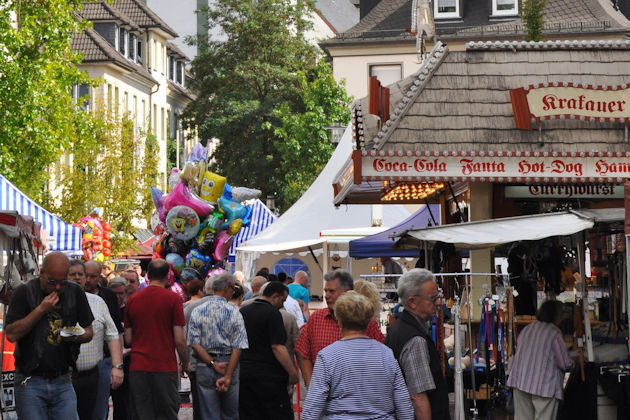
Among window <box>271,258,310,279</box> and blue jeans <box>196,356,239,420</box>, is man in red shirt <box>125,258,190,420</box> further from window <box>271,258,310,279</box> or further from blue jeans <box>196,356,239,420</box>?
window <box>271,258,310,279</box>

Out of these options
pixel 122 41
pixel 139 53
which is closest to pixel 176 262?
pixel 122 41

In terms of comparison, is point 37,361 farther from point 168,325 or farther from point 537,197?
point 537,197

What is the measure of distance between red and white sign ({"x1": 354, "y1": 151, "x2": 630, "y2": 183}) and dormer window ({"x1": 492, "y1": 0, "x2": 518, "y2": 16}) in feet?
125

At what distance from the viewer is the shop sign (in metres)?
17.4

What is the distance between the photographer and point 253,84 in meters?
63.2

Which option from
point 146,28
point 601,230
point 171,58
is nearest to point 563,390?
point 601,230

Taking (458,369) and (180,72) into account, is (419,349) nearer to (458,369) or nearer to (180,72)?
(458,369)

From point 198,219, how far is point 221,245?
2.39 ft

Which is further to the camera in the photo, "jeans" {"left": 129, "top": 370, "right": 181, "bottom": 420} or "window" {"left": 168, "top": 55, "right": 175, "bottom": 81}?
"window" {"left": 168, "top": 55, "right": 175, "bottom": 81}

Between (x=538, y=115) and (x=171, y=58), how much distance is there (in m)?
72.0

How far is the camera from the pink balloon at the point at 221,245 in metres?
28.5

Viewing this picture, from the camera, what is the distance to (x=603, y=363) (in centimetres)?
1273

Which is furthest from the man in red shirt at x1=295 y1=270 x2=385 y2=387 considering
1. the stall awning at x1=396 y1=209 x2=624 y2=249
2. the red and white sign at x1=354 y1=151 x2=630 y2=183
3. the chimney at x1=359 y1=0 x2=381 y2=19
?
the chimney at x1=359 y1=0 x2=381 y2=19

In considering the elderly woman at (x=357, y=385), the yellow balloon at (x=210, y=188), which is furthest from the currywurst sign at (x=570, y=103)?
the yellow balloon at (x=210, y=188)
